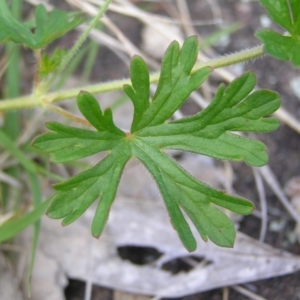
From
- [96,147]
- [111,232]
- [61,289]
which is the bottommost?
[61,289]

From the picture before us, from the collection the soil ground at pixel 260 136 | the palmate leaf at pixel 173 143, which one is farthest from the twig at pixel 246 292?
the palmate leaf at pixel 173 143

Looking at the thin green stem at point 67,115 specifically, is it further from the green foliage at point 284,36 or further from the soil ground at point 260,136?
the soil ground at point 260,136

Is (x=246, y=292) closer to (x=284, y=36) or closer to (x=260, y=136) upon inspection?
(x=260, y=136)

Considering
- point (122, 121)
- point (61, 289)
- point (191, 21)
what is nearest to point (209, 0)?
point (191, 21)

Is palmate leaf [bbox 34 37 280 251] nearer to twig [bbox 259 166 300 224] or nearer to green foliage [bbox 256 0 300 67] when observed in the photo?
green foliage [bbox 256 0 300 67]

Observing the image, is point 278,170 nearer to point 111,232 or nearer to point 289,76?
point 289,76
